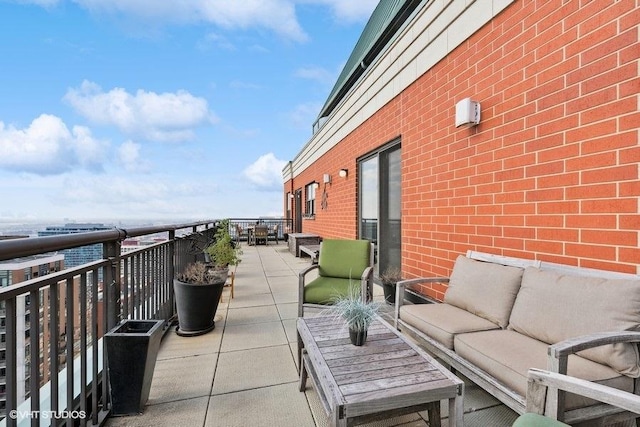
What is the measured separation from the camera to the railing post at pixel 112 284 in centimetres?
188

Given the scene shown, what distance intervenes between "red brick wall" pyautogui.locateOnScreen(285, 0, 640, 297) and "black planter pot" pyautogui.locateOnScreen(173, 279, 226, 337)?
2.33 m

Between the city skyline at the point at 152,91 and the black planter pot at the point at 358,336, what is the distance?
361cm

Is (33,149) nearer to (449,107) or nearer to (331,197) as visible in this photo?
(331,197)

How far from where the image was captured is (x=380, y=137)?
15.4ft

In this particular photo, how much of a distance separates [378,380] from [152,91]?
1272cm

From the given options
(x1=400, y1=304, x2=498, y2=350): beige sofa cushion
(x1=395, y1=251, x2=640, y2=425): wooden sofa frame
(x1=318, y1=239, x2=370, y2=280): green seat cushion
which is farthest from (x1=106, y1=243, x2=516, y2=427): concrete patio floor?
(x1=318, y1=239, x2=370, y2=280): green seat cushion

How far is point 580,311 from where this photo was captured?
1624mm

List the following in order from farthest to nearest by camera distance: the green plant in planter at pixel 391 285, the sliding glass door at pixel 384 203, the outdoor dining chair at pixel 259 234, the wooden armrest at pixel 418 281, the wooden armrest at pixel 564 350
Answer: the outdoor dining chair at pixel 259 234
the sliding glass door at pixel 384 203
the green plant in planter at pixel 391 285
the wooden armrest at pixel 418 281
the wooden armrest at pixel 564 350

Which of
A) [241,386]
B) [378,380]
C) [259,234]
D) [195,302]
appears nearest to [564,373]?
[378,380]

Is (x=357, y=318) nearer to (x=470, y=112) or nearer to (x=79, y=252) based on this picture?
(x=79, y=252)

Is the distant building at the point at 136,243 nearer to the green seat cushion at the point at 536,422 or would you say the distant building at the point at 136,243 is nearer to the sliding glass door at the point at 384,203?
the green seat cushion at the point at 536,422

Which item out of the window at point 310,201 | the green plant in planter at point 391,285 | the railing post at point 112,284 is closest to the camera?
the railing post at point 112,284

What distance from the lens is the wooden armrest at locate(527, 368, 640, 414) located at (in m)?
0.97

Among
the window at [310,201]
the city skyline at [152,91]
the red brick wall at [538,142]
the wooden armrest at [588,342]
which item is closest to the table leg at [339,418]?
the wooden armrest at [588,342]
